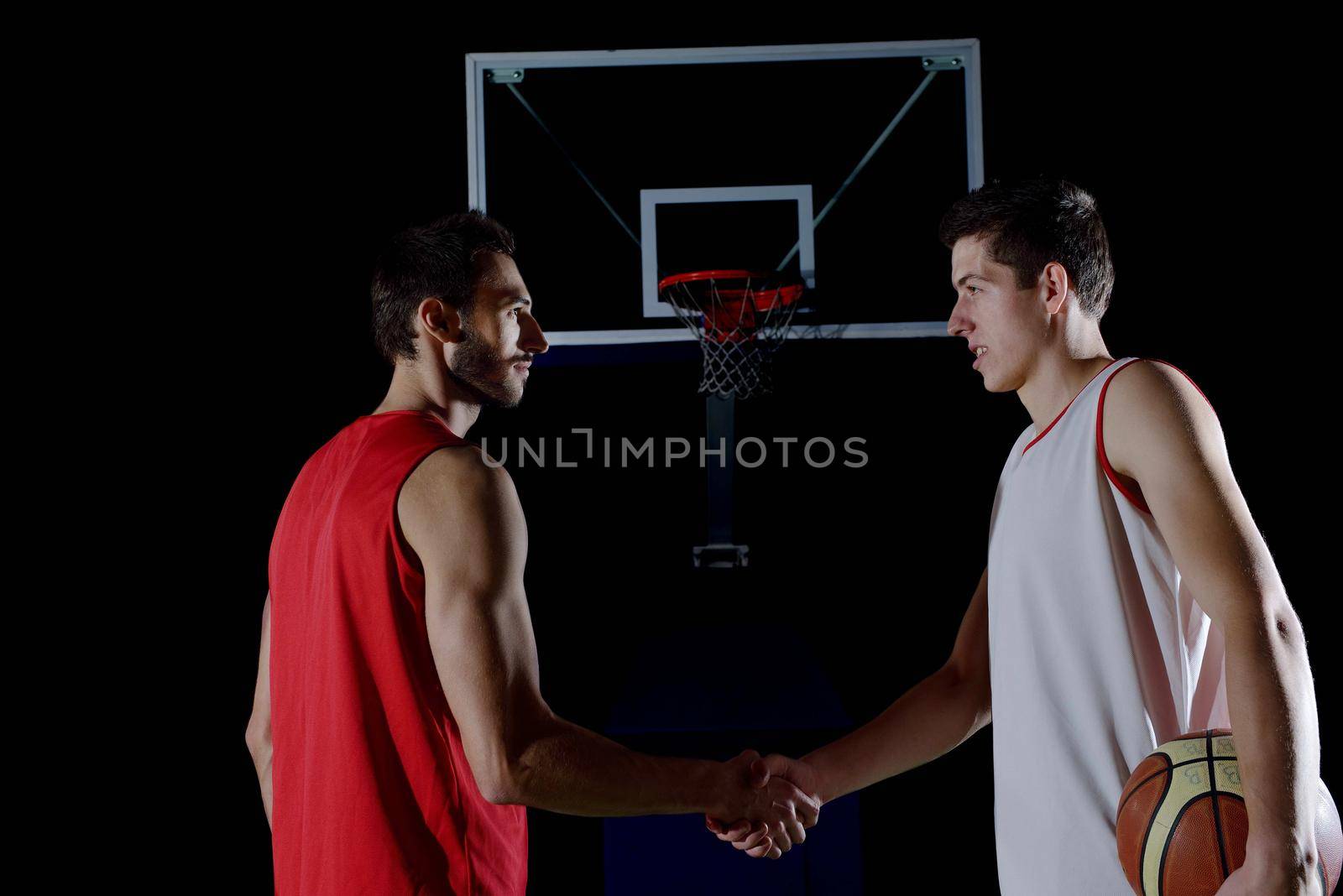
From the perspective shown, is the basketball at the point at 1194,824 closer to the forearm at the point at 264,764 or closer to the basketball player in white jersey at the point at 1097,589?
the basketball player in white jersey at the point at 1097,589

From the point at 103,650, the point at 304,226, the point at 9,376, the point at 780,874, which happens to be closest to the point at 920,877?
the point at 780,874

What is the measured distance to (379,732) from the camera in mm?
1381

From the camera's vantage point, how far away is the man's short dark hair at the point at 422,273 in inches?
66.0

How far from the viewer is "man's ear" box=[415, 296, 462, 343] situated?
165cm

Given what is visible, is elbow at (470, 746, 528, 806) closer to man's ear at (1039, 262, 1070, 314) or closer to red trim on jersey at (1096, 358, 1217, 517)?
red trim on jersey at (1096, 358, 1217, 517)

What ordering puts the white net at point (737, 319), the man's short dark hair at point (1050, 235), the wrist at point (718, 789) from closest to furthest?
1. the man's short dark hair at point (1050, 235)
2. the wrist at point (718, 789)
3. the white net at point (737, 319)

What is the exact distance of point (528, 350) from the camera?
180 centimetres

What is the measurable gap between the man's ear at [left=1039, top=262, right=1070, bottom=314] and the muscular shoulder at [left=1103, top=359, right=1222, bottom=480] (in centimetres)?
24

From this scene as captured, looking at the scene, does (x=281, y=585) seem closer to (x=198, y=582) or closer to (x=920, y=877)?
(x=198, y=582)

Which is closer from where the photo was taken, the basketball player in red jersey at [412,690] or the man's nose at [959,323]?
the basketball player in red jersey at [412,690]

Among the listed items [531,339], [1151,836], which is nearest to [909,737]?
[1151,836]

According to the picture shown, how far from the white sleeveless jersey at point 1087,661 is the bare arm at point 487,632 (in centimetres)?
76

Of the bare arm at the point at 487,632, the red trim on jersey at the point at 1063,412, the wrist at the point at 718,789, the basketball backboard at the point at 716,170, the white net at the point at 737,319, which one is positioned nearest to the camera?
the bare arm at the point at 487,632

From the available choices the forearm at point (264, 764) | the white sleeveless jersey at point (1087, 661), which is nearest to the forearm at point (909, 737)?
the white sleeveless jersey at point (1087, 661)
